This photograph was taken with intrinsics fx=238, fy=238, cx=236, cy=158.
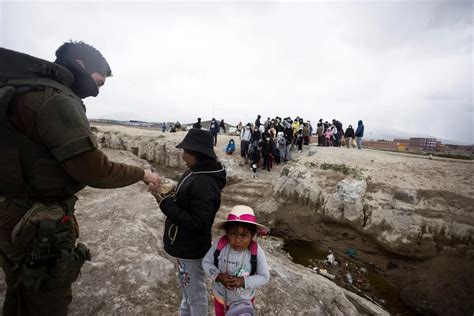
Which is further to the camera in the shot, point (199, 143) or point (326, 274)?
point (326, 274)

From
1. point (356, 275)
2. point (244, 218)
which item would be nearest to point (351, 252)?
point (356, 275)

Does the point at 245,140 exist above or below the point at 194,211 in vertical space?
above

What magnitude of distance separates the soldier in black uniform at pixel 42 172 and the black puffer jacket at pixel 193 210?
70 cm

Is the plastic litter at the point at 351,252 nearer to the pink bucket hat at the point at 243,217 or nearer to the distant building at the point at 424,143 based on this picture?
the pink bucket hat at the point at 243,217

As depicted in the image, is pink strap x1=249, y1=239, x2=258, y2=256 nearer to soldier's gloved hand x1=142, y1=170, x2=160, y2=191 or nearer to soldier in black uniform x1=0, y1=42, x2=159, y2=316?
soldier's gloved hand x1=142, y1=170, x2=160, y2=191

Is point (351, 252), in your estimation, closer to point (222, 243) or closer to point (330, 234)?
point (330, 234)

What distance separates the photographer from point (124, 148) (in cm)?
2509

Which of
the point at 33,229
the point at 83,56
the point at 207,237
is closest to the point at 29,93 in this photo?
the point at 83,56

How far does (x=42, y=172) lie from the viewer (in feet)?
6.00

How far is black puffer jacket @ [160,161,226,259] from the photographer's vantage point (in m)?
2.44

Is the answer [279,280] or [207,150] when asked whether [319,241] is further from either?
[207,150]

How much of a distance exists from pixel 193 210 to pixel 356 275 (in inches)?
266

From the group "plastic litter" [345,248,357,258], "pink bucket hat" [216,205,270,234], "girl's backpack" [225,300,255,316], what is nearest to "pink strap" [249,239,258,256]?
"pink bucket hat" [216,205,270,234]

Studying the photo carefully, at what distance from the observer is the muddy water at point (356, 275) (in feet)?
20.0
